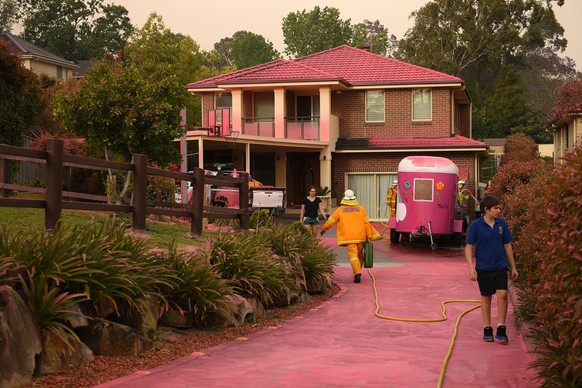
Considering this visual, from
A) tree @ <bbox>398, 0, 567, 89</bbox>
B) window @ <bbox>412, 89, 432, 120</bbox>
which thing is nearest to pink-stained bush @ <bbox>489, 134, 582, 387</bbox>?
window @ <bbox>412, 89, 432, 120</bbox>

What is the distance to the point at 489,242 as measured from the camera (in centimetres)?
1145

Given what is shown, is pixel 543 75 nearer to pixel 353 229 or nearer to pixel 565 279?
pixel 353 229

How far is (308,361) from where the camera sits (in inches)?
391

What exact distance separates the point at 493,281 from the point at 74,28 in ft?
312

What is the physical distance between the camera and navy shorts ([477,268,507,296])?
11.4 metres

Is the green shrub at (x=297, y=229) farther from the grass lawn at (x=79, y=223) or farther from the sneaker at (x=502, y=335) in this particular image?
the sneaker at (x=502, y=335)

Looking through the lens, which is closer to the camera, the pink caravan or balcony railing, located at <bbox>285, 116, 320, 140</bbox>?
the pink caravan

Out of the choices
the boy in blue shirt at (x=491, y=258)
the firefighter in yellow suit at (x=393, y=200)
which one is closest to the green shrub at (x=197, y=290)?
the boy in blue shirt at (x=491, y=258)

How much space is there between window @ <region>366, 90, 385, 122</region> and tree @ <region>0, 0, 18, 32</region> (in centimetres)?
7388

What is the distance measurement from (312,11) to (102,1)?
22701 mm

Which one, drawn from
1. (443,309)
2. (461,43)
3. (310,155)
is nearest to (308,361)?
(443,309)

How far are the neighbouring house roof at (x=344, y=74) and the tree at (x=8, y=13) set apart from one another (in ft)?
230

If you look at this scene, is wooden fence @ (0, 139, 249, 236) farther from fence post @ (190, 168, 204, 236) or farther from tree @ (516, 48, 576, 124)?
tree @ (516, 48, 576, 124)

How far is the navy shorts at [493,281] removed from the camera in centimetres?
1138
